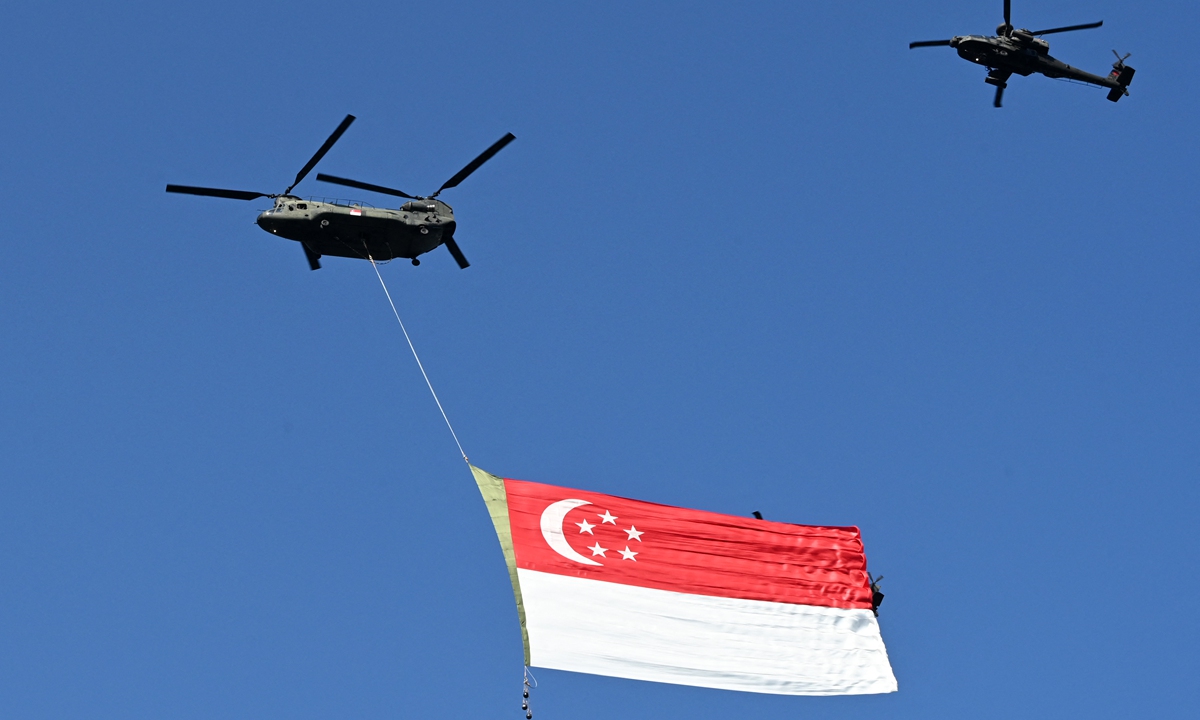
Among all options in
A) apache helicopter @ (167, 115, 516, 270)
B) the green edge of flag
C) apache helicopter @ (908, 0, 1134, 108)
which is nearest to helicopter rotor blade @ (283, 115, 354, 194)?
apache helicopter @ (167, 115, 516, 270)

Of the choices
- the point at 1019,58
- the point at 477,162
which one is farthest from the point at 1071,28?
the point at 477,162

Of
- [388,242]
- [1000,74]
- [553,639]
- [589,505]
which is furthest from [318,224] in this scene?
[1000,74]

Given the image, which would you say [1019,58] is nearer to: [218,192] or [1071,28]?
[1071,28]

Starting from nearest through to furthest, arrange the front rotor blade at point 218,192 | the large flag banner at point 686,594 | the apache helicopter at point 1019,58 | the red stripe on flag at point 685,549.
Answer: the large flag banner at point 686,594 → the red stripe on flag at point 685,549 → the front rotor blade at point 218,192 → the apache helicopter at point 1019,58

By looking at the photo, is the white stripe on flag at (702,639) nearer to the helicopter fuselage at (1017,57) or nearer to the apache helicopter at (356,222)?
the apache helicopter at (356,222)

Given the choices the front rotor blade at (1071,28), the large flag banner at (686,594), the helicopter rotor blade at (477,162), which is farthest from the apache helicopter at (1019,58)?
the large flag banner at (686,594)

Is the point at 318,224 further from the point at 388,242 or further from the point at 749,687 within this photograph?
the point at 749,687
